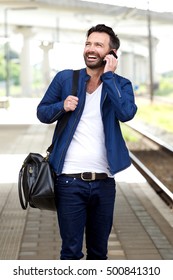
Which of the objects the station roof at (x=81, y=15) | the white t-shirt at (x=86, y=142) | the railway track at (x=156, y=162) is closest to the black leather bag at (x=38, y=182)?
the white t-shirt at (x=86, y=142)

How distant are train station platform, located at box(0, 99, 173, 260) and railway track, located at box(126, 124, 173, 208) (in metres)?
0.18

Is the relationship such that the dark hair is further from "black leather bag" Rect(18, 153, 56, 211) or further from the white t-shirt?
"black leather bag" Rect(18, 153, 56, 211)

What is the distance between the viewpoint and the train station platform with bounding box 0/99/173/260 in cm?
575

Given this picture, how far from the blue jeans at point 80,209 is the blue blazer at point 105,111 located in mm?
109

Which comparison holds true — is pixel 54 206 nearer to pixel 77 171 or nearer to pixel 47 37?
pixel 77 171

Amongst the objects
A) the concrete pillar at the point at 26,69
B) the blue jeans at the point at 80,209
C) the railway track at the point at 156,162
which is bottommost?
the concrete pillar at the point at 26,69

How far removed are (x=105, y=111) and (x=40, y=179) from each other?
51 centimetres

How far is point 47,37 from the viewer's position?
224 ft

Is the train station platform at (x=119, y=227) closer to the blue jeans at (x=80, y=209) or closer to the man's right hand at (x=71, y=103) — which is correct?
the blue jeans at (x=80, y=209)

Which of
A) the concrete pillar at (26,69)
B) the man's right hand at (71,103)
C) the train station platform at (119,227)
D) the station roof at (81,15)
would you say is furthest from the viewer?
the concrete pillar at (26,69)

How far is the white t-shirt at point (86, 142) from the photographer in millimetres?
3637

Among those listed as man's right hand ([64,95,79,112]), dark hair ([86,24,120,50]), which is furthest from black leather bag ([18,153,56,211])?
dark hair ([86,24,120,50])
